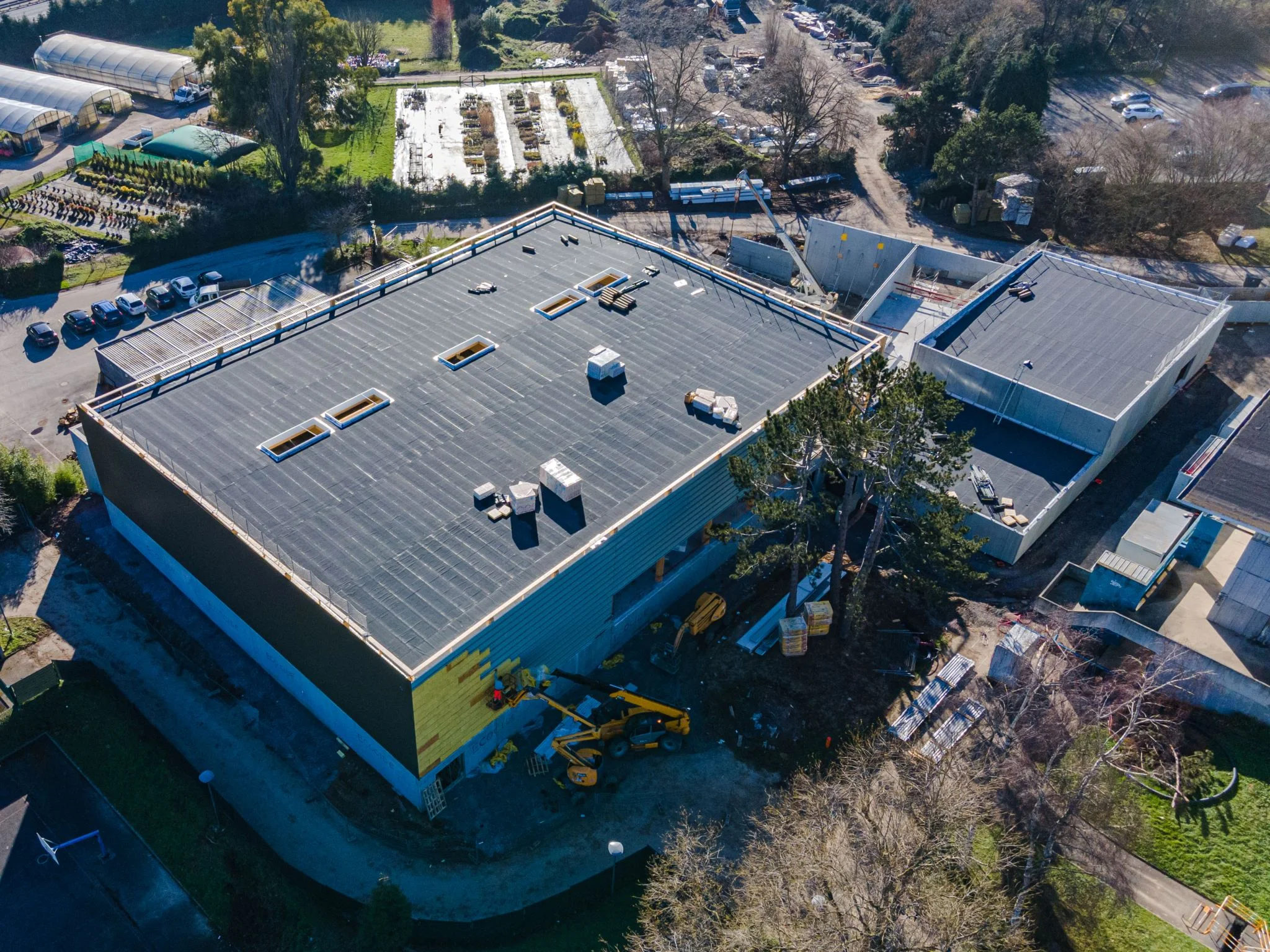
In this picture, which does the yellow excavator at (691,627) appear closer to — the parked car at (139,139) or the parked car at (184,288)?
the parked car at (184,288)

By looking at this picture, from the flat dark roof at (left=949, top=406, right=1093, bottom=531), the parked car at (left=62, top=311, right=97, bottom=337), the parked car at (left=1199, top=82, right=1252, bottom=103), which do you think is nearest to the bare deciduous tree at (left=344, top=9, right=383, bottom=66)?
the parked car at (left=62, top=311, right=97, bottom=337)

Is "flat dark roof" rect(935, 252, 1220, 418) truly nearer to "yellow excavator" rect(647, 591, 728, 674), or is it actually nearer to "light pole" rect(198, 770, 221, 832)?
"yellow excavator" rect(647, 591, 728, 674)

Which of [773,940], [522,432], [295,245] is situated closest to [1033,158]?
[522,432]

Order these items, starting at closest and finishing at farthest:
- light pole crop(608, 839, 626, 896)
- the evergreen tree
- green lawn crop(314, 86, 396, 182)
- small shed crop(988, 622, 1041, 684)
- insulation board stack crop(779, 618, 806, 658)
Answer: light pole crop(608, 839, 626, 896) < small shed crop(988, 622, 1041, 684) < insulation board stack crop(779, 618, 806, 658) < the evergreen tree < green lawn crop(314, 86, 396, 182)

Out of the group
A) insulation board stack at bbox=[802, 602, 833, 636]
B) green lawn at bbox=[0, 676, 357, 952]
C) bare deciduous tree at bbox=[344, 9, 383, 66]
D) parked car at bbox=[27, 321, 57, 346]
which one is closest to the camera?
green lawn at bbox=[0, 676, 357, 952]

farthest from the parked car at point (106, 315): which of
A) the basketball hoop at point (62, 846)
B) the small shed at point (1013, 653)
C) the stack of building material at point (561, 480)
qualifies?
the small shed at point (1013, 653)

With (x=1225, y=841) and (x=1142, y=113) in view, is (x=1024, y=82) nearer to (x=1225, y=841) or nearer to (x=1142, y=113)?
(x=1142, y=113)

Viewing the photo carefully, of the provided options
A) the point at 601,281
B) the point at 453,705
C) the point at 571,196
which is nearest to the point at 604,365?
the point at 601,281

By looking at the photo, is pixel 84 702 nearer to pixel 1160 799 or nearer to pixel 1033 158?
pixel 1160 799
